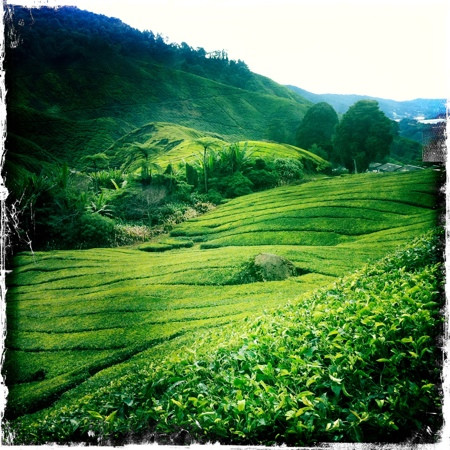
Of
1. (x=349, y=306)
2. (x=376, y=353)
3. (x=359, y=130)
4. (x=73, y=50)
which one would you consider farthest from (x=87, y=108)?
(x=376, y=353)

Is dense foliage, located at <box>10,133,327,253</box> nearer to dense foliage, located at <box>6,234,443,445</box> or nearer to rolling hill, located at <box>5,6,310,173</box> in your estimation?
rolling hill, located at <box>5,6,310,173</box>

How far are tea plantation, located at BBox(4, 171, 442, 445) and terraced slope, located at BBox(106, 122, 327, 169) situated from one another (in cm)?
59

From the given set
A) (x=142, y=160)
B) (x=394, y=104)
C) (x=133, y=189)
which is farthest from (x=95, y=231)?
(x=394, y=104)

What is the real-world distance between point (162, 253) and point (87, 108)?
228 centimetres

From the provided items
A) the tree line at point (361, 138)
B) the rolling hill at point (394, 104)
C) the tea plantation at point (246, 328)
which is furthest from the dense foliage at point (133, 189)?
the rolling hill at point (394, 104)

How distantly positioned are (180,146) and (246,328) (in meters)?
2.69

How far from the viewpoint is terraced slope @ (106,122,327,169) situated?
17.9 ft

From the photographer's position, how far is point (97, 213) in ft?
16.3

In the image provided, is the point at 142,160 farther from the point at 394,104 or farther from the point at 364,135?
the point at 394,104

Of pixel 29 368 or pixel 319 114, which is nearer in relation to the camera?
pixel 29 368

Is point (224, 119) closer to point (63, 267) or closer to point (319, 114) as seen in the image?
point (319, 114)

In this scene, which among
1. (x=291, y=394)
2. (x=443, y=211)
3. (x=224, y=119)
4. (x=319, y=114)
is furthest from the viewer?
(x=224, y=119)

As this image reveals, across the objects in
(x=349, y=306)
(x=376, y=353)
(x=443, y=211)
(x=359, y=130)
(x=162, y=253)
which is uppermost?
(x=359, y=130)

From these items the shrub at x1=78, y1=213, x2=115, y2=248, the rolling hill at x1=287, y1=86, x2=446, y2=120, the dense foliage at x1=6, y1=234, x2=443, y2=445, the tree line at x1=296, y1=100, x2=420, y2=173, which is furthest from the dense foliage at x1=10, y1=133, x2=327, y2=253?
the dense foliage at x1=6, y1=234, x2=443, y2=445
